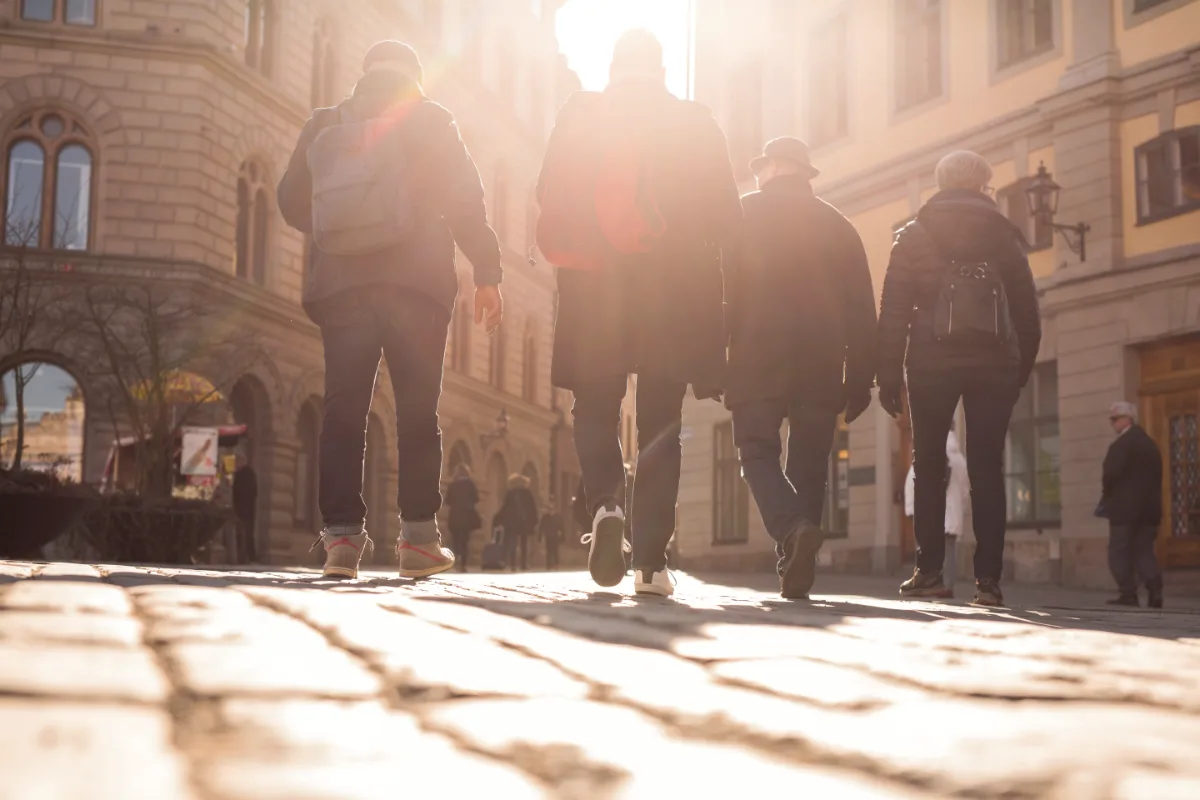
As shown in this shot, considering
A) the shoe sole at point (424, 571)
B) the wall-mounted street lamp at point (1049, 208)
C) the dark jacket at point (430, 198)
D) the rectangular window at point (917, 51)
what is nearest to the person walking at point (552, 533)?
the rectangular window at point (917, 51)

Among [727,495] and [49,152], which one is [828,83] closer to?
[727,495]

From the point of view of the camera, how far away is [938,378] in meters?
7.42

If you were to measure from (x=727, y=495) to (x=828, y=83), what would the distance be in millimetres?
6795

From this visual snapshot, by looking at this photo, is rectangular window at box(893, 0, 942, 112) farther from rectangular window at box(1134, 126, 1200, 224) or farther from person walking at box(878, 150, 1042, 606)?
person walking at box(878, 150, 1042, 606)

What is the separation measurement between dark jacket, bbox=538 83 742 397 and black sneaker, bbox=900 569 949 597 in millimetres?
1948

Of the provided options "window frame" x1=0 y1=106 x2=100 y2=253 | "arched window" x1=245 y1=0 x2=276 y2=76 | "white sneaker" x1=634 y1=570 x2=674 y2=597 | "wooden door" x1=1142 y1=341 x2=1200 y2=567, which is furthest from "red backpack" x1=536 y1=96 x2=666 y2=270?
"arched window" x1=245 y1=0 x2=276 y2=76

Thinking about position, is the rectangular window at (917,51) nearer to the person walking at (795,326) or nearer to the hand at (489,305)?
the person walking at (795,326)

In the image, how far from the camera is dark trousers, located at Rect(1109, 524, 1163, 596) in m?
13.7

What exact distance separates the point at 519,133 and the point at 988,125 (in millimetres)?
24047

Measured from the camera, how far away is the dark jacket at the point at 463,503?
90.1 ft

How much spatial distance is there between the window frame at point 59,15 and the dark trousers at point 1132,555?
65.6 ft

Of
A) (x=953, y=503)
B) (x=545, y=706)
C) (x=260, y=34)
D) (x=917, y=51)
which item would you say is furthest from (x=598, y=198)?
(x=260, y=34)

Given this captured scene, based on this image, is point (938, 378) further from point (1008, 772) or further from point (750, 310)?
point (1008, 772)

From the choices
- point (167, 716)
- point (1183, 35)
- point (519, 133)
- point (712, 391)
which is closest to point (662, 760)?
point (167, 716)
